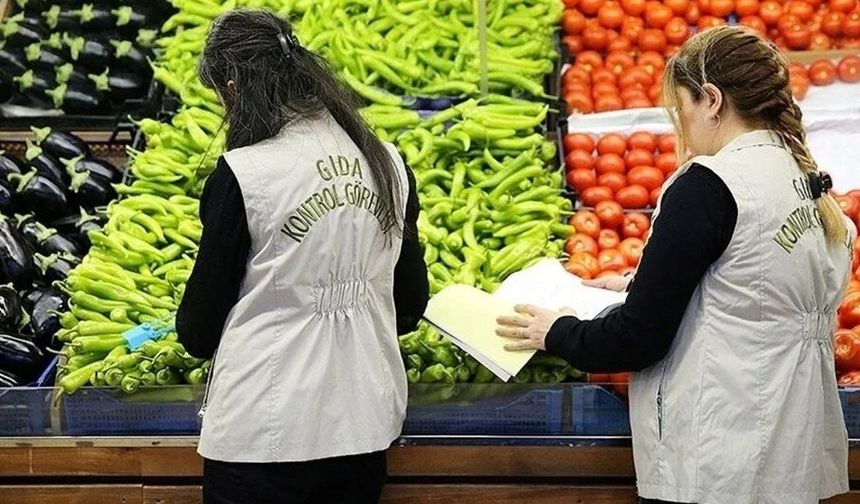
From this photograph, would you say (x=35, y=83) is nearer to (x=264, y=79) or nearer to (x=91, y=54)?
(x=91, y=54)

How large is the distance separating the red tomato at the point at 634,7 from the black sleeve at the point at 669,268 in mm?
3054

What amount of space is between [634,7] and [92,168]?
98.2 inches

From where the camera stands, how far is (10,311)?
370cm

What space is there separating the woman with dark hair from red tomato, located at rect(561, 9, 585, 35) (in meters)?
2.82

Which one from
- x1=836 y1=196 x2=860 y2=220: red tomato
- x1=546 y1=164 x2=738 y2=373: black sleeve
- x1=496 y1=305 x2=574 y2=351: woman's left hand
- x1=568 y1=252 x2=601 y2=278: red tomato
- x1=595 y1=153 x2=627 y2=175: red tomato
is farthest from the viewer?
x1=595 y1=153 x2=627 y2=175: red tomato

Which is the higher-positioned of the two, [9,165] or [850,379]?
[9,165]

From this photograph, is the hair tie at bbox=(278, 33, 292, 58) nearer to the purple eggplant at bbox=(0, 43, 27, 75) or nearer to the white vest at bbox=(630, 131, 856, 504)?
the white vest at bbox=(630, 131, 856, 504)

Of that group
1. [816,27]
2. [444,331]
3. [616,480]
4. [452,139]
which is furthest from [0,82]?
[816,27]

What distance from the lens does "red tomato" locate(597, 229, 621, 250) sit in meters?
4.02

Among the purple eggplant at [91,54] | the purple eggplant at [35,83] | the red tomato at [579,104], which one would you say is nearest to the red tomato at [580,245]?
the red tomato at [579,104]

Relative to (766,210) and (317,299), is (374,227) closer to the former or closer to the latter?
(317,299)

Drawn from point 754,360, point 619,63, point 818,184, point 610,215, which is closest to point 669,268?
point 754,360

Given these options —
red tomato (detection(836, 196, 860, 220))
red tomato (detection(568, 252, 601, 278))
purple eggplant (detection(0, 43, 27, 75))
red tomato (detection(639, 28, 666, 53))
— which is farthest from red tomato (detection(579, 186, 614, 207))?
purple eggplant (detection(0, 43, 27, 75))

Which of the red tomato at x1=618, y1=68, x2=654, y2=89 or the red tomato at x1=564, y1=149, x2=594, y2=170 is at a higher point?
the red tomato at x1=618, y1=68, x2=654, y2=89
